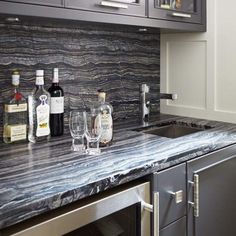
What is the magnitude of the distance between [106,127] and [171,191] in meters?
0.38

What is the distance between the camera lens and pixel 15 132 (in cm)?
153

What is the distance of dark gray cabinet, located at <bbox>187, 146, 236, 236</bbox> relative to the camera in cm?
147

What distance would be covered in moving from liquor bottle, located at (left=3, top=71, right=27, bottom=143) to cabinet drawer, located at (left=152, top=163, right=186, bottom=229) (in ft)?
2.11

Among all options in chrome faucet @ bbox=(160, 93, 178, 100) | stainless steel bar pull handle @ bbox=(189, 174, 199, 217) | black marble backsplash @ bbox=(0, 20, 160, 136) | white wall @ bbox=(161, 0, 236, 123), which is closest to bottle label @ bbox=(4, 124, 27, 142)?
black marble backsplash @ bbox=(0, 20, 160, 136)

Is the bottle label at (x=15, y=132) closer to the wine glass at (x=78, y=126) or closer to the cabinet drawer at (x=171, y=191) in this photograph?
the wine glass at (x=78, y=126)

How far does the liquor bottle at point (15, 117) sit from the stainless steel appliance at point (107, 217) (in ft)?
1.94

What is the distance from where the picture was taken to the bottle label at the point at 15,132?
1.53 m

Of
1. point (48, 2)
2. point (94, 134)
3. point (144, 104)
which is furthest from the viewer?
point (144, 104)

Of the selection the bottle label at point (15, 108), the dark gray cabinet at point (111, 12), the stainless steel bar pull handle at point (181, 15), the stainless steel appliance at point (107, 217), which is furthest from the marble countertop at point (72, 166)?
the stainless steel bar pull handle at point (181, 15)

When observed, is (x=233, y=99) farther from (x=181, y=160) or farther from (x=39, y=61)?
(x=39, y=61)

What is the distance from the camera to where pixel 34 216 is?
936 millimetres

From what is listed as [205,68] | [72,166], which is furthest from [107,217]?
[205,68]

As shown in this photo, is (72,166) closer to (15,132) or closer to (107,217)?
(107,217)

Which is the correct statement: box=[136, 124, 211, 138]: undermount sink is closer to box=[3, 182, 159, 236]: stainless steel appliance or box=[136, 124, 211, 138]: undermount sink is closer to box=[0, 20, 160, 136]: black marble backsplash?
box=[0, 20, 160, 136]: black marble backsplash
